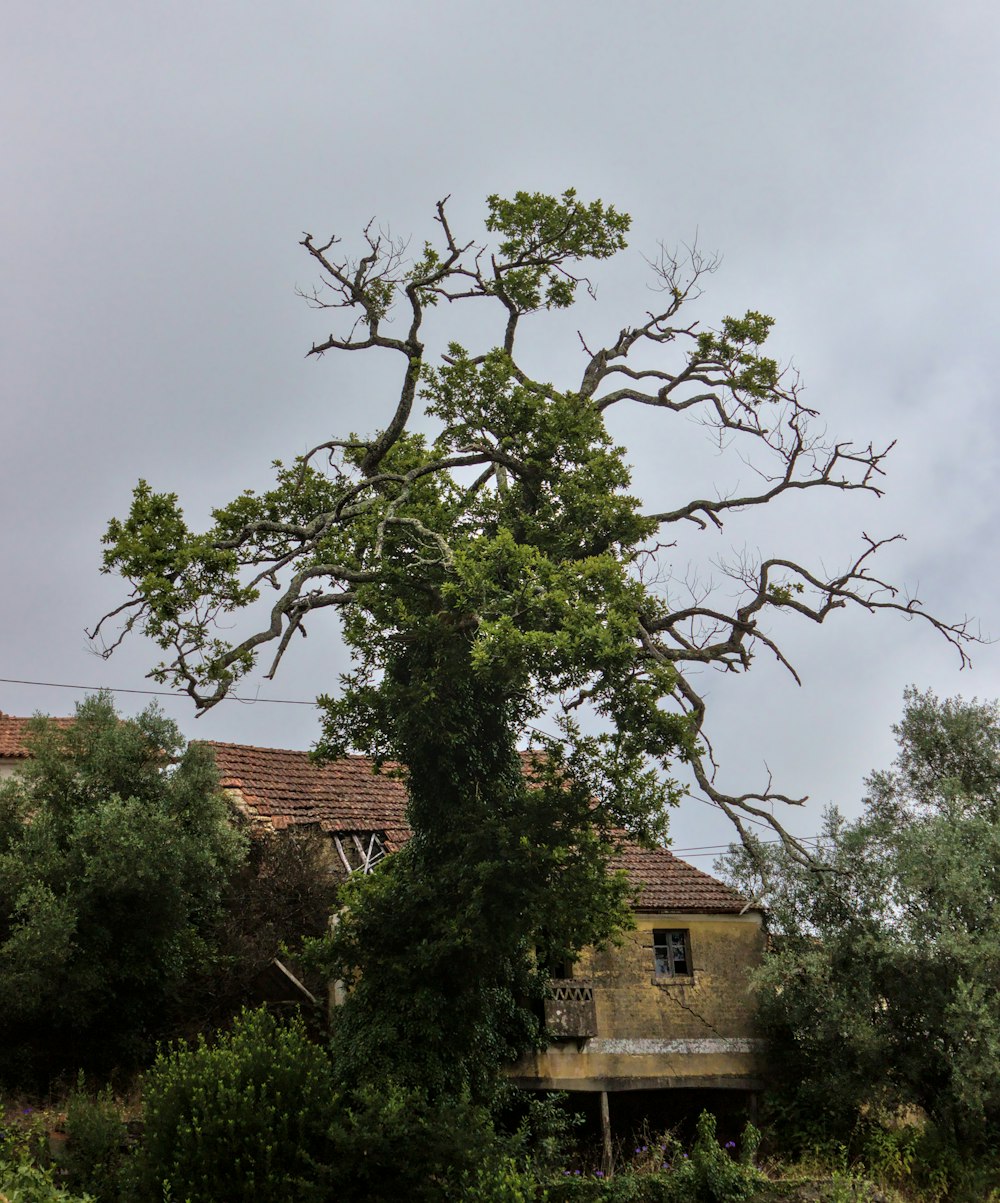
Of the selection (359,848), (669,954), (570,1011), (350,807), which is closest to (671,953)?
(669,954)

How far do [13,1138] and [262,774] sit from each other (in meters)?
12.4

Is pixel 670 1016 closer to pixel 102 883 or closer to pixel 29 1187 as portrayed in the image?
pixel 102 883

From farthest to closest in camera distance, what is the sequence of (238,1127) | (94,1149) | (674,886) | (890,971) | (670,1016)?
(674,886) < (670,1016) < (890,971) < (94,1149) < (238,1127)

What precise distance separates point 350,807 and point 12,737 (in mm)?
10721

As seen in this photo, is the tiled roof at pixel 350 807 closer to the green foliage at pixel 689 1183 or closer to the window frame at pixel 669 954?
the window frame at pixel 669 954

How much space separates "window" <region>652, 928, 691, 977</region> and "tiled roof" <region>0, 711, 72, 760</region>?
1606 centimetres

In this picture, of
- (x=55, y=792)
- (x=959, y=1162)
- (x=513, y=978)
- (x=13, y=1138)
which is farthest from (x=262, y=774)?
(x=959, y=1162)

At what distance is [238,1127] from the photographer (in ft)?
55.2

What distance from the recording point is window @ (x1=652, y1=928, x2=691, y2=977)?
90.0 feet

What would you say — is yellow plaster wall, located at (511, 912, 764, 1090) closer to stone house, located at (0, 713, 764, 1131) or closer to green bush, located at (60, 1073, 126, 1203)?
stone house, located at (0, 713, 764, 1131)

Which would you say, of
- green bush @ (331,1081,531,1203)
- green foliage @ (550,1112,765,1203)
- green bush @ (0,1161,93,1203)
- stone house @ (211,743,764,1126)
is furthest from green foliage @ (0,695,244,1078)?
green foliage @ (550,1112,765,1203)

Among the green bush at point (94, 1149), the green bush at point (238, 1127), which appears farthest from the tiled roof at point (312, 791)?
the green bush at point (238, 1127)

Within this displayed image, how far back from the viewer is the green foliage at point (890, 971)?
23312 mm

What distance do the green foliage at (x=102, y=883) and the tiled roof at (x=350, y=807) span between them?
315 centimetres
